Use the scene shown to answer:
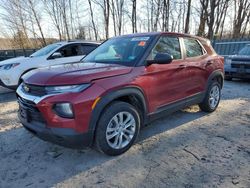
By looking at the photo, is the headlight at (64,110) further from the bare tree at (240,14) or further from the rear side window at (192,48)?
the bare tree at (240,14)

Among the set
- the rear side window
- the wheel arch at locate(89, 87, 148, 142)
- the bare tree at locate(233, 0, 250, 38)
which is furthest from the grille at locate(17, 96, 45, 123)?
the bare tree at locate(233, 0, 250, 38)

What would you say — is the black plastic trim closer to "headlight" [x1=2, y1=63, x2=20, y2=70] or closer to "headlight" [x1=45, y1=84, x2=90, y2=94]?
"headlight" [x1=45, y1=84, x2=90, y2=94]

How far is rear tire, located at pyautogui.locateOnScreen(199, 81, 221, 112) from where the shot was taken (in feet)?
16.7

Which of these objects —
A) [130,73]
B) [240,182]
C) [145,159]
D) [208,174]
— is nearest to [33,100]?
[130,73]

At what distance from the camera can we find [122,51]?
394 cm

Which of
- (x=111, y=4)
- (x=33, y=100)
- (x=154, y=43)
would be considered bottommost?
(x=33, y=100)

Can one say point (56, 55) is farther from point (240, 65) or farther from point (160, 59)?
point (240, 65)

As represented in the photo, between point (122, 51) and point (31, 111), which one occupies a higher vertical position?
point (122, 51)

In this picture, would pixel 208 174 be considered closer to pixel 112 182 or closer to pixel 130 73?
pixel 112 182

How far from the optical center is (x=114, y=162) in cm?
322

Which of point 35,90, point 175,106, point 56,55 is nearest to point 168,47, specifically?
point 175,106

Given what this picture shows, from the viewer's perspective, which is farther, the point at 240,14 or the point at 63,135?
the point at 240,14

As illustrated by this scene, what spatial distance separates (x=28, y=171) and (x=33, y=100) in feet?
3.09

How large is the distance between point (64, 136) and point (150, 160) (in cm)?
124
